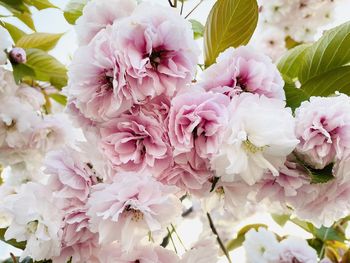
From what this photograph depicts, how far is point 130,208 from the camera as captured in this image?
0.52 m

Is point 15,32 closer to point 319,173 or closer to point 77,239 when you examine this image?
point 77,239

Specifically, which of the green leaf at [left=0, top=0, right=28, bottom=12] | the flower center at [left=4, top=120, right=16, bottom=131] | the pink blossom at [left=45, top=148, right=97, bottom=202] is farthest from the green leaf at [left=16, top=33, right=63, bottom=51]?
the pink blossom at [left=45, top=148, right=97, bottom=202]

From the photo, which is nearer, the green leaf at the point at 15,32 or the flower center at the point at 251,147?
the flower center at the point at 251,147

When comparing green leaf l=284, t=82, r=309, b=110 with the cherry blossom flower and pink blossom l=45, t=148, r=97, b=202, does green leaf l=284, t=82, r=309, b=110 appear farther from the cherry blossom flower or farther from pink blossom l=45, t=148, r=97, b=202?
pink blossom l=45, t=148, r=97, b=202

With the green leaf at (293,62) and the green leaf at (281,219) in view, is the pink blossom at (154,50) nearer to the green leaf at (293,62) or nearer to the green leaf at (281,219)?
the green leaf at (293,62)

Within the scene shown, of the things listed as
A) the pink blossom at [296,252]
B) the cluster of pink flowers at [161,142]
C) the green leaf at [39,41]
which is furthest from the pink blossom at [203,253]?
the green leaf at [39,41]

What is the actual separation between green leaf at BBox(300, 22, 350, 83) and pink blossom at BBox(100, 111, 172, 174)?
31 cm

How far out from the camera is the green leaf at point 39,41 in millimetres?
1142

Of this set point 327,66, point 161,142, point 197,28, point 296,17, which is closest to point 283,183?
point 161,142

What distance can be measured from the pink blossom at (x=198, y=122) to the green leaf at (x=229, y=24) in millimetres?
186

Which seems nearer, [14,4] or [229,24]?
[229,24]

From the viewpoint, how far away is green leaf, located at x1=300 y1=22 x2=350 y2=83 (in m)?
0.70

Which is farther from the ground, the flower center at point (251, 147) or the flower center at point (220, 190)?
the flower center at point (251, 147)

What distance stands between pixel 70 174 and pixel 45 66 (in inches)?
22.2
